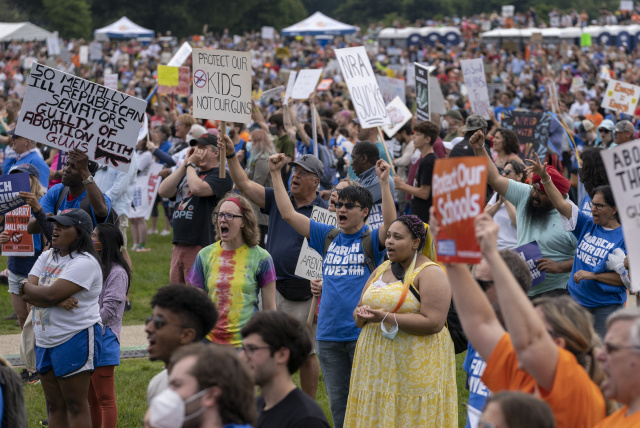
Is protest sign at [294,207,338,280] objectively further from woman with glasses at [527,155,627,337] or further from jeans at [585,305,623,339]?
jeans at [585,305,623,339]

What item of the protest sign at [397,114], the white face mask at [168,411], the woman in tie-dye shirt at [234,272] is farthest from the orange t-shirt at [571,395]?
the protest sign at [397,114]

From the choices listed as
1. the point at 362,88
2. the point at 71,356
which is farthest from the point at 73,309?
the point at 362,88

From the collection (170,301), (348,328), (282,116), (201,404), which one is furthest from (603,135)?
(201,404)

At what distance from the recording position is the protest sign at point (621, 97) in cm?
1371

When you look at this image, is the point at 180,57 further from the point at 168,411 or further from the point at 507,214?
the point at 168,411

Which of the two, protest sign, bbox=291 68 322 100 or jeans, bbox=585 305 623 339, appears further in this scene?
protest sign, bbox=291 68 322 100

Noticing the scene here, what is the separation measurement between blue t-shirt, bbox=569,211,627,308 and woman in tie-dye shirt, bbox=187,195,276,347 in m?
2.12

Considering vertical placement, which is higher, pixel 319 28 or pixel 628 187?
pixel 319 28

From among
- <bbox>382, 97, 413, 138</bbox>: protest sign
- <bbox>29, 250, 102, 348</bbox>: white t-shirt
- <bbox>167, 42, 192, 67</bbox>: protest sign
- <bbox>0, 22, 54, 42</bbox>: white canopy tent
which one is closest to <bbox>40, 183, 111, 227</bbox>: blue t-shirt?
<bbox>29, 250, 102, 348</bbox>: white t-shirt

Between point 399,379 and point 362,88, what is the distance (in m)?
4.99

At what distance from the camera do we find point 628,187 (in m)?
4.30

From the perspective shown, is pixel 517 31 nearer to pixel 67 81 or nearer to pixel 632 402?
pixel 67 81

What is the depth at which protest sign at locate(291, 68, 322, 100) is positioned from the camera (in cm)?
1343

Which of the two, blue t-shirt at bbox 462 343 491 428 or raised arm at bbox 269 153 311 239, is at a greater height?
raised arm at bbox 269 153 311 239
